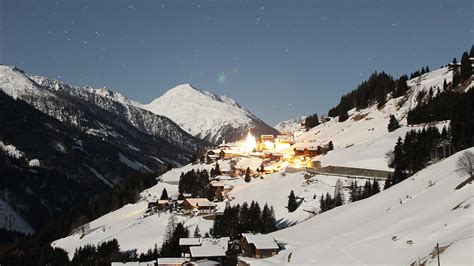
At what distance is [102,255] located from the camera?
87.8 m

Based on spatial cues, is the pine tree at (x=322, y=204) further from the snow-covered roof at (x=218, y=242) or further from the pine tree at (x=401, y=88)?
the pine tree at (x=401, y=88)

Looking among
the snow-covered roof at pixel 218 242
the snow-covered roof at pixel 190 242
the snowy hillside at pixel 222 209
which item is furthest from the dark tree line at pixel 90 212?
the snow-covered roof at pixel 218 242

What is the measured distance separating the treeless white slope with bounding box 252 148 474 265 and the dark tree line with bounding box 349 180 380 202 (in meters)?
11.0

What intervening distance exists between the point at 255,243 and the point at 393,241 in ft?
71.7

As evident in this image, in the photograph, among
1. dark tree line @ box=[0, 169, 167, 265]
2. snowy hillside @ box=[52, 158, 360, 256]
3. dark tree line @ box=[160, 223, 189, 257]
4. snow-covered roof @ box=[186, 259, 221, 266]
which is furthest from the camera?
dark tree line @ box=[0, 169, 167, 265]

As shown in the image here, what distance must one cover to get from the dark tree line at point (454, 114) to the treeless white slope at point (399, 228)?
13.1m

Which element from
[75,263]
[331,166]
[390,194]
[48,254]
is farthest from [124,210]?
[390,194]

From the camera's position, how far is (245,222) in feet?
270

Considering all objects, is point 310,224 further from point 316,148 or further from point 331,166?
point 316,148

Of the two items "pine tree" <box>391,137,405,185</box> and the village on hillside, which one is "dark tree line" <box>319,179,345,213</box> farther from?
"pine tree" <box>391,137,405,185</box>

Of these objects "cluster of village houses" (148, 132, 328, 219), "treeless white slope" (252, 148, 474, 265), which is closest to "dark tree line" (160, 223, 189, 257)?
"treeless white slope" (252, 148, 474, 265)

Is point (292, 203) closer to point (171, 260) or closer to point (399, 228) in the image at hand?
point (171, 260)

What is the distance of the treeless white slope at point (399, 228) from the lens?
38.0 m

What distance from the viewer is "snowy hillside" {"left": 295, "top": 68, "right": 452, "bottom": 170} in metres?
107
